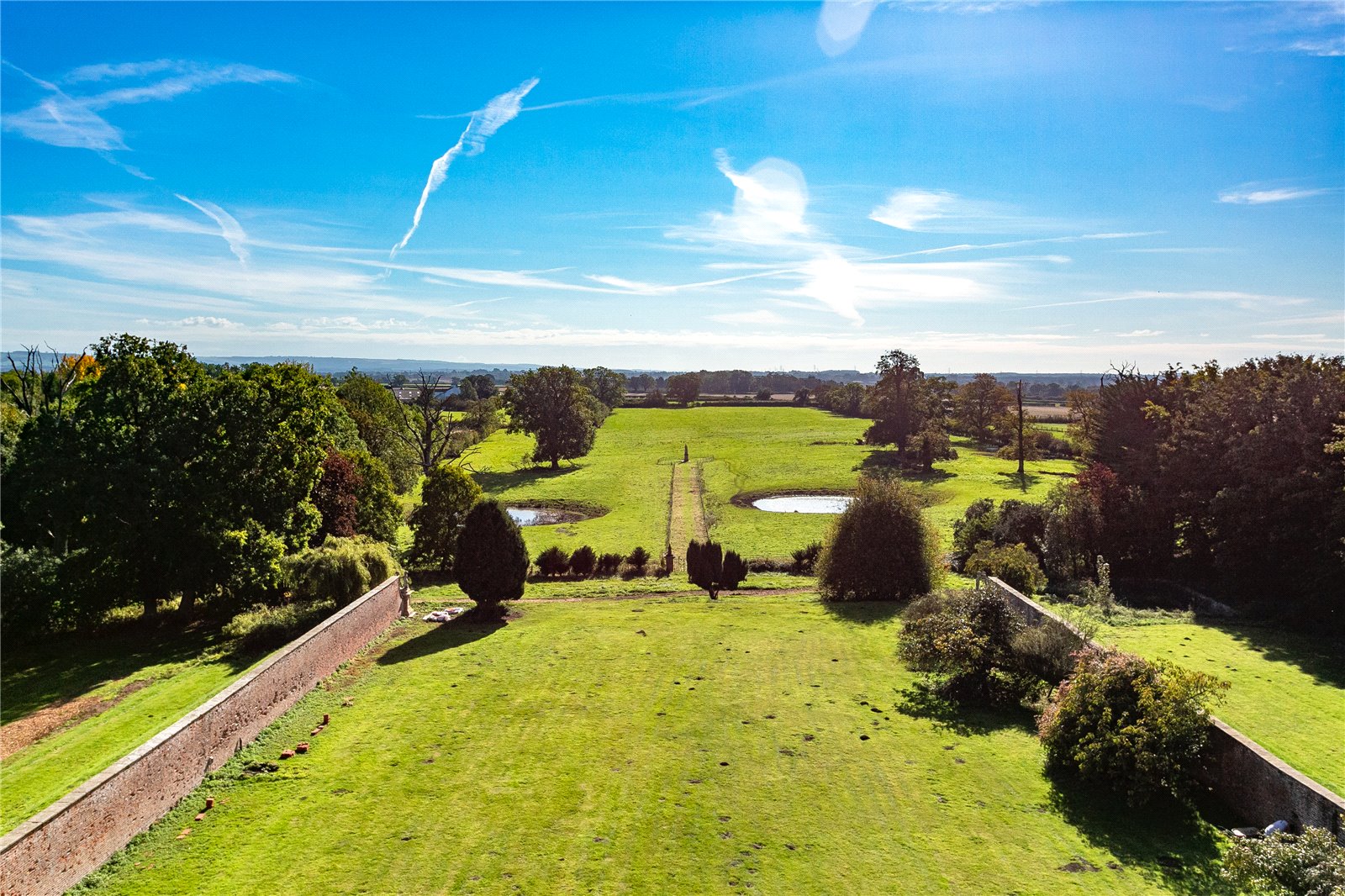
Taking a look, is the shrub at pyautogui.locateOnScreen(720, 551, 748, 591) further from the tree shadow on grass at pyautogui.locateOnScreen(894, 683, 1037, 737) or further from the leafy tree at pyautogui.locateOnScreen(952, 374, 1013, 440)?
the leafy tree at pyautogui.locateOnScreen(952, 374, 1013, 440)

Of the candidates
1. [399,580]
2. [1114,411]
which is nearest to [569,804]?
[399,580]

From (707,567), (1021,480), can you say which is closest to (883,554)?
(707,567)

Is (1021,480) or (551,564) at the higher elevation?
(1021,480)

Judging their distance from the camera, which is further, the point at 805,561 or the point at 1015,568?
the point at 805,561

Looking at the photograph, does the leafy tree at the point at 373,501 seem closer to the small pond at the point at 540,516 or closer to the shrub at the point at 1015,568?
the small pond at the point at 540,516

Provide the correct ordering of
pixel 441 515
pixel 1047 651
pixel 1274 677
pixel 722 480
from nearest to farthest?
pixel 1047 651
pixel 1274 677
pixel 441 515
pixel 722 480

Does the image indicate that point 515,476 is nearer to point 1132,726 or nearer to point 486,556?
point 486,556

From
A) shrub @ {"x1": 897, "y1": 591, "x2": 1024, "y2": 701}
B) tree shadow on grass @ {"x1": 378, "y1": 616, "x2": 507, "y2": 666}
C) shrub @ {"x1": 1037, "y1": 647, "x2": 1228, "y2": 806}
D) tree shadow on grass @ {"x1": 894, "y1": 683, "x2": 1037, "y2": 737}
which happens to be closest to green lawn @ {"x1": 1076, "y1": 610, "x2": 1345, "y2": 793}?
shrub @ {"x1": 1037, "y1": 647, "x2": 1228, "y2": 806}
